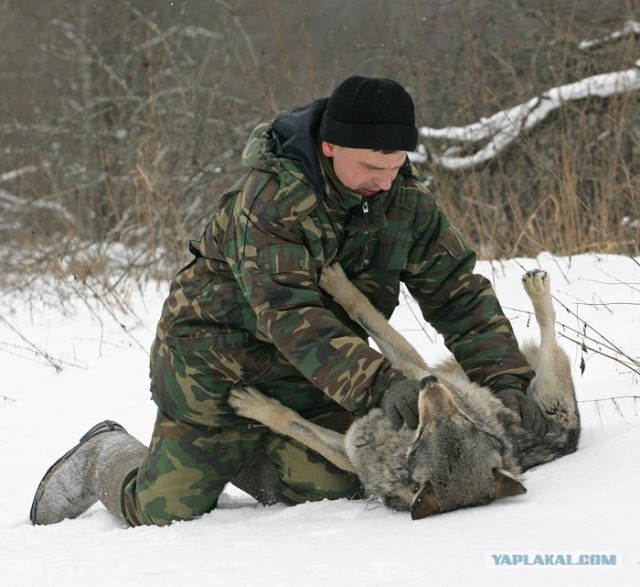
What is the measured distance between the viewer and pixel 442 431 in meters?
2.85

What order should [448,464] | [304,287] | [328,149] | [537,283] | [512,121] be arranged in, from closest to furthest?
[448,464]
[304,287]
[328,149]
[537,283]
[512,121]

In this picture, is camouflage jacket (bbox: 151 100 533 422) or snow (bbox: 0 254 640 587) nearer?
snow (bbox: 0 254 640 587)

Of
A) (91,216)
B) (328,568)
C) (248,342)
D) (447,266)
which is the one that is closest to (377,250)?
(447,266)

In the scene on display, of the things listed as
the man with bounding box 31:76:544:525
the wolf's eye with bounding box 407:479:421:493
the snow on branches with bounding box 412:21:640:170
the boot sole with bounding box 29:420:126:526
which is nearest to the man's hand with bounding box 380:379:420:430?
the man with bounding box 31:76:544:525

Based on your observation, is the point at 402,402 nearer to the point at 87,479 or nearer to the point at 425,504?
the point at 425,504

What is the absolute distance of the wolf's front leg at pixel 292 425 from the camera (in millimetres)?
3270

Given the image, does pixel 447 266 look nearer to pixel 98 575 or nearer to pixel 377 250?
pixel 377 250

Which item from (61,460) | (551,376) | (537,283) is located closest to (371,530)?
(551,376)

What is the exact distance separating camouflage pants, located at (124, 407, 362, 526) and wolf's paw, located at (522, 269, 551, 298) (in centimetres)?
114

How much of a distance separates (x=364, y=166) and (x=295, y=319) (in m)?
0.59

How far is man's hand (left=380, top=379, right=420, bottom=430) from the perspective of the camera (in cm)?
276

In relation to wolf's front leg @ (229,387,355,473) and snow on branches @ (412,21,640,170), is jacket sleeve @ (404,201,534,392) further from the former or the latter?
snow on branches @ (412,21,640,170)

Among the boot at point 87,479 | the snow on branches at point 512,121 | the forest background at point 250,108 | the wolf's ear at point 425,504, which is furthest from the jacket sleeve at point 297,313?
the snow on branches at point 512,121

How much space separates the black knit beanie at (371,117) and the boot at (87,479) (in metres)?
1.67
